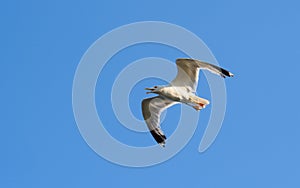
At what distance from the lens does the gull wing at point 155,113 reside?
99.5ft

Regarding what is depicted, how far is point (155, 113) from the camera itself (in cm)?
3058

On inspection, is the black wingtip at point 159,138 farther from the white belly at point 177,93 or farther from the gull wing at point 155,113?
the white belly at point 177,93

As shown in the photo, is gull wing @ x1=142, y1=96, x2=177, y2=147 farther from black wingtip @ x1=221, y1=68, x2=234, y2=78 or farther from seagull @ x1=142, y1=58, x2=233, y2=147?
black wingtip @ x1=221, y1=68, x2=234, y2=78

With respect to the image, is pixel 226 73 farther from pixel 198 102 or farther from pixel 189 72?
pixel 189 72

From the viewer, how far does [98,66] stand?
30.2m

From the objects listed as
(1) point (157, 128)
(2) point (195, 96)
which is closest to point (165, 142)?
(1) point (157, 128)

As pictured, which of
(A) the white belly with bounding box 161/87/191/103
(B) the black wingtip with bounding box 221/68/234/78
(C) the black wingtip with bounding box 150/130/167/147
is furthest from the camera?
(C) the black wingtip with bounding box 150/130/167/147

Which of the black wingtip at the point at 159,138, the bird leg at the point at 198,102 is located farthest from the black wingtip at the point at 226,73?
the black wingtip at the point at 159,138

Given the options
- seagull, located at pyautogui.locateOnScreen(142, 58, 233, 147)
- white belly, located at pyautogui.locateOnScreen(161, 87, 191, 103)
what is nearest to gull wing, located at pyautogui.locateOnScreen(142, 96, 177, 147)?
seagull, located at pyautogui.locateOnScreen(142, 58, 233, 147)

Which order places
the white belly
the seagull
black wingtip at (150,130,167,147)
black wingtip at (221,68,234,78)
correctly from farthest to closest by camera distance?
black wingtip at (150,130,167,147), the white belly, the seagull, black wingtip at (221,68,234,78)

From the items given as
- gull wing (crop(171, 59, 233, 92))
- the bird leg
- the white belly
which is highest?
gull wing (crop(171, 59, 233, 92))

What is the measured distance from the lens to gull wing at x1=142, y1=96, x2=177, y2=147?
1193 inches

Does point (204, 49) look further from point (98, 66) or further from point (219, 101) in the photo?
point (98, 66)

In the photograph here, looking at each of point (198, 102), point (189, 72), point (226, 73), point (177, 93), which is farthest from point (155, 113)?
point (226, 73)
